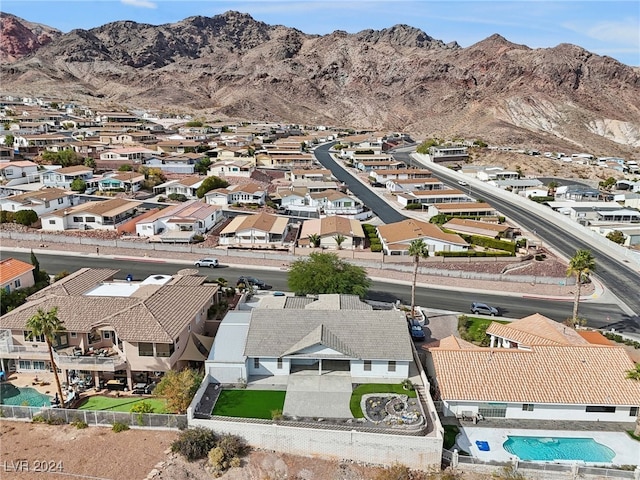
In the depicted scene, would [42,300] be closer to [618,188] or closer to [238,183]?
[238,183]

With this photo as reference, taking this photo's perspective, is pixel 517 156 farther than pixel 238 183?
Yes

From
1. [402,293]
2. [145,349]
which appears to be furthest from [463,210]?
[145,349]

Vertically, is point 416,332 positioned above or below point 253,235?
below

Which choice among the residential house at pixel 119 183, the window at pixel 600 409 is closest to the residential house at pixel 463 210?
the window at pixel 600 409

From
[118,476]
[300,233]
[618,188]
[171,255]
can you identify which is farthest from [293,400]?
[618,188]

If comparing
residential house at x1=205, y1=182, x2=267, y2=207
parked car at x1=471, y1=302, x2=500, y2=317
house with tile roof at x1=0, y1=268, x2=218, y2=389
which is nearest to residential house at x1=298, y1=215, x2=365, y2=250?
residential house at x1=205, y1=182, x2=267, y2=207

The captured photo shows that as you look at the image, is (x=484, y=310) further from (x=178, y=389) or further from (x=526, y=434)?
(x=178, y=389)
